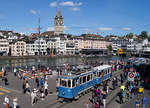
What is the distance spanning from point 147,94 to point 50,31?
163m

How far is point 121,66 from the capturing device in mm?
42094

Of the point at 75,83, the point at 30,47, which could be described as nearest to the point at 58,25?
the point at 30,47

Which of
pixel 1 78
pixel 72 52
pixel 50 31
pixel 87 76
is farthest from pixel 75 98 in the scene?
pixel 50 31

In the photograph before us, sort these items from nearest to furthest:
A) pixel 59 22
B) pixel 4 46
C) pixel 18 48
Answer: pixel 4 46 → pixel 18 48 → pixel 59 22

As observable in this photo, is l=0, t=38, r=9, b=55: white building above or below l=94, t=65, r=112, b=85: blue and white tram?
above

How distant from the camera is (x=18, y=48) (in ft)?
347

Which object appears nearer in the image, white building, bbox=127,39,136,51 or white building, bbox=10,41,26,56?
white building, bbox=10,41,26,56

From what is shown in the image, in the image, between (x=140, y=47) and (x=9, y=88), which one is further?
(x=140, y=47)

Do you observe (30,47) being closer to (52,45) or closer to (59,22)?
(52,45)

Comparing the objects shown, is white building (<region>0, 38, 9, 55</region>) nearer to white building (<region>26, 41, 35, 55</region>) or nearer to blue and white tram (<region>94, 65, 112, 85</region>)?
white building (<region>26, 41, 35, 55</region>)

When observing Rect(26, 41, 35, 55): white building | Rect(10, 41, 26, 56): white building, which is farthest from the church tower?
Rect(10, 41, 26, 56): white building

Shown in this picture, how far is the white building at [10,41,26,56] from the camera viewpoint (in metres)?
105

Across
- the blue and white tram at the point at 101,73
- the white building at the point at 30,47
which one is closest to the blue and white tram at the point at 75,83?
the blue and white tram at the point at 101,73

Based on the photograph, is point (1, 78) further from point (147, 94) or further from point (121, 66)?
point (121, 66)
